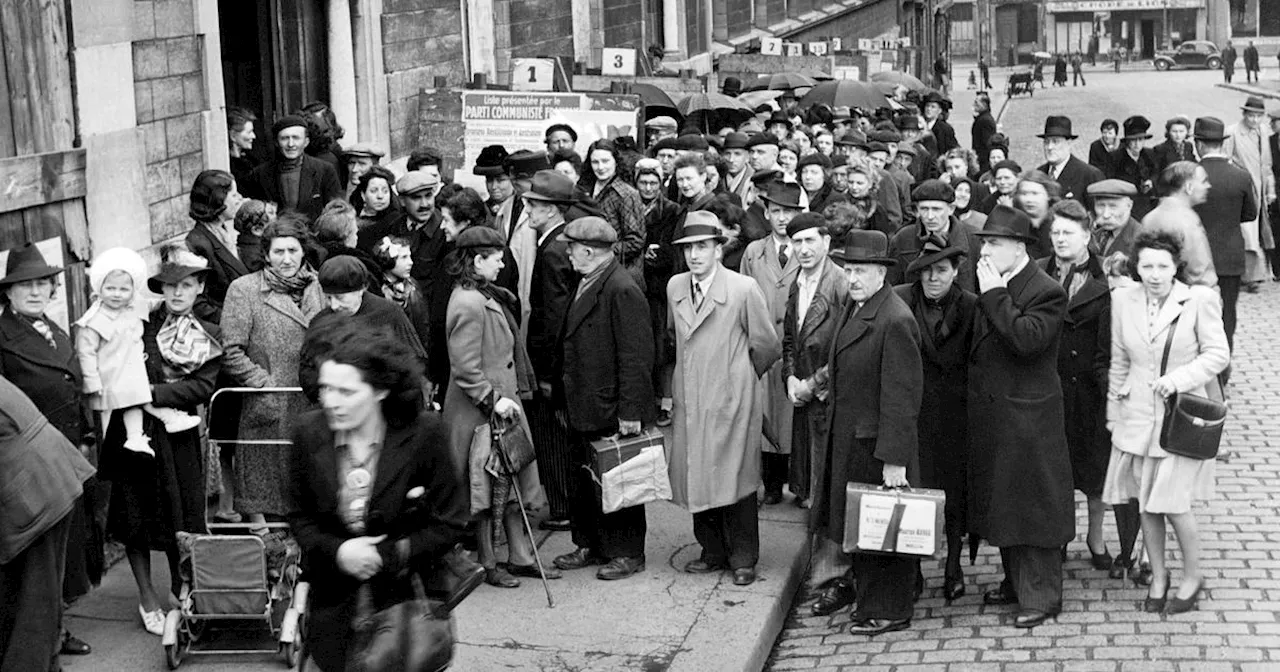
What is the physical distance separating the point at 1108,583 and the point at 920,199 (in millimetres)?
2492

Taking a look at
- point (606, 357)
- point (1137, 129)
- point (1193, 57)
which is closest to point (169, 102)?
point (606, 357)

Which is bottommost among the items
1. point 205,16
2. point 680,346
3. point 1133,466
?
point 1133,466

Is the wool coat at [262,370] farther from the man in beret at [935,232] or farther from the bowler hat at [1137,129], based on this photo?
the bowler hat at [1137,129]

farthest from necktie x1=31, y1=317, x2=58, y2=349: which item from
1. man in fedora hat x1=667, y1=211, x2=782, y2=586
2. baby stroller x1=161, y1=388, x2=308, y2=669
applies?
man in fedora hat x1=667, y1=211, x2=782, y2=586

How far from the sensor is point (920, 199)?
10.1 metres

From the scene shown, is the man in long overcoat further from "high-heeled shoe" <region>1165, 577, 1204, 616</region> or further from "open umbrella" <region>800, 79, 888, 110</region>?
"open umbrella" <region>800, 79, 888, 110</region>

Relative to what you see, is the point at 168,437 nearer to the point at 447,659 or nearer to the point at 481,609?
the point at 481,609

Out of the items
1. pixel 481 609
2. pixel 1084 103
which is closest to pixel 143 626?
A: pixel 481 609

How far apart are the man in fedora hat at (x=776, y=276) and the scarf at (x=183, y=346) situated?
132 inches

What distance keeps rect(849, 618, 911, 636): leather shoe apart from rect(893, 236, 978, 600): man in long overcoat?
632mm

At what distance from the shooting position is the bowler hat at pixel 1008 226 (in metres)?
8.07

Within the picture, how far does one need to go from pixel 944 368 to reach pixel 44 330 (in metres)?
4.09

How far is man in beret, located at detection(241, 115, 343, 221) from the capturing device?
460 inches

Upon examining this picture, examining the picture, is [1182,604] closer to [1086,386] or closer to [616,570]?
[1086,386]
